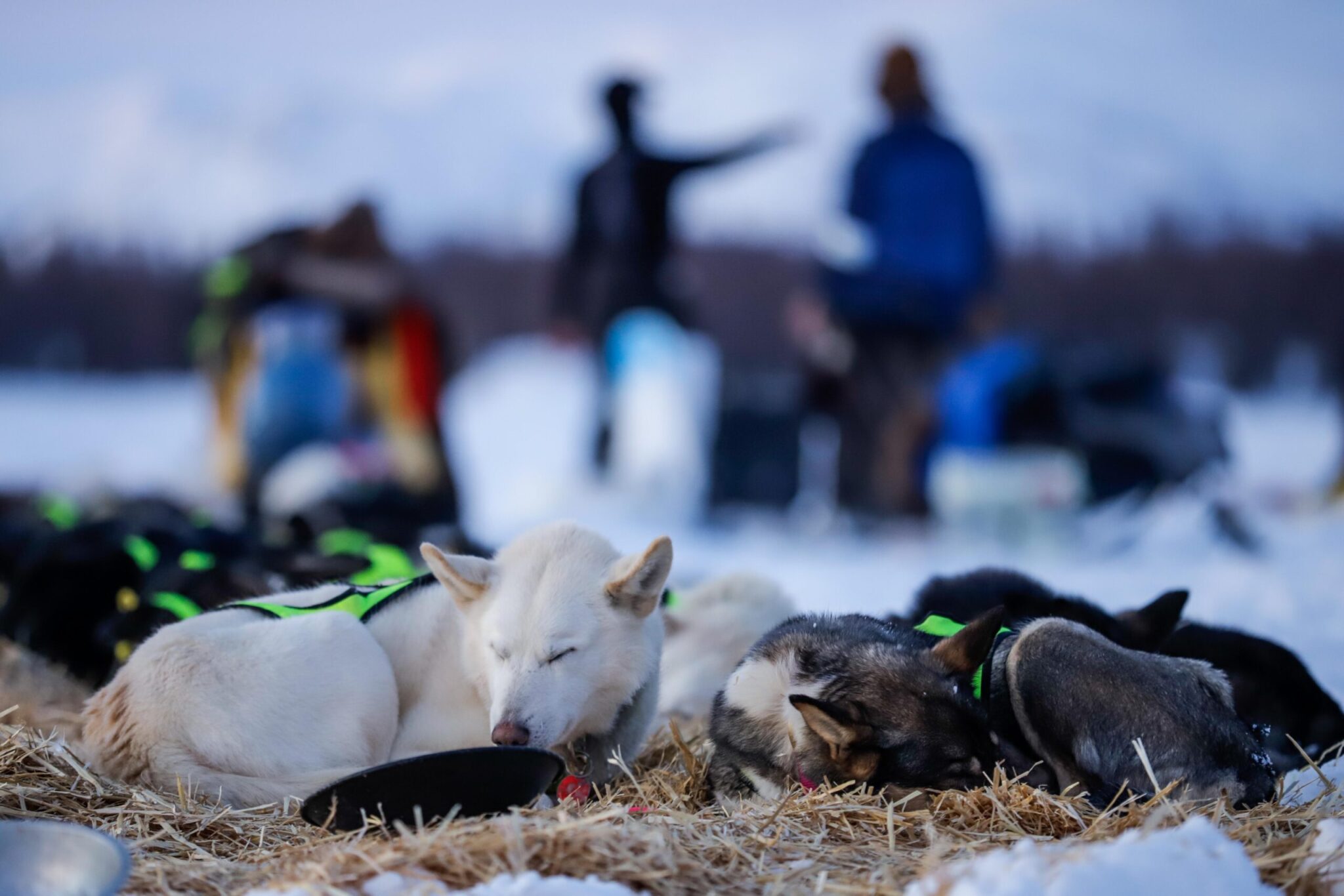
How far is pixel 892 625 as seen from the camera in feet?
10.7

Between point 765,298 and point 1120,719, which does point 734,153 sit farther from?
point 1120,719

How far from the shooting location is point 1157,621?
10.7 ft

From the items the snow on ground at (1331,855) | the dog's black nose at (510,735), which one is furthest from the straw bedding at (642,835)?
the dog's black nose at (510,735)

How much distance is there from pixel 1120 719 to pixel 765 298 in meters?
11.3

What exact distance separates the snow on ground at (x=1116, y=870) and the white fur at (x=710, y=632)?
1899mm

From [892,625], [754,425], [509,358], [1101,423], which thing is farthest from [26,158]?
[892,625]

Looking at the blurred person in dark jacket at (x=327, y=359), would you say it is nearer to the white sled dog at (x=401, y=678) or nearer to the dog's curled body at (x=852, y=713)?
the white sled dog at (x=401, y=678)

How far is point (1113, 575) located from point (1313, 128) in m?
8.14

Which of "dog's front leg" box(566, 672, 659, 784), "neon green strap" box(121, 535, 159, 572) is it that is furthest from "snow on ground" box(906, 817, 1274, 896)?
"neon green strap" box(121, 535, 159, 572)

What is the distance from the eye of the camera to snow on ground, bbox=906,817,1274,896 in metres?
1.87

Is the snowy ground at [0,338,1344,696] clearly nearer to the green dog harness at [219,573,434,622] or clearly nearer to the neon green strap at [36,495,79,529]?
the neon green strap at [36,495,79,529]

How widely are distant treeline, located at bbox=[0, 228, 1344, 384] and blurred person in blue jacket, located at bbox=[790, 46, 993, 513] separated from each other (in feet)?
7.22

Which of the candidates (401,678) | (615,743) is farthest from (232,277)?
(615,743)

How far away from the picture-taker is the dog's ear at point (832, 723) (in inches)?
102
